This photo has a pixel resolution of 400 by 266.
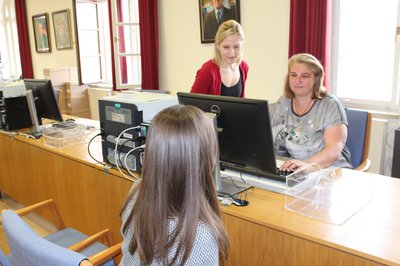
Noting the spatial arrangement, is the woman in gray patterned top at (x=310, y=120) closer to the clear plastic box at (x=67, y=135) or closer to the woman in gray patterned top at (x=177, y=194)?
the woman in gray patterned top at (x=177, y=194)

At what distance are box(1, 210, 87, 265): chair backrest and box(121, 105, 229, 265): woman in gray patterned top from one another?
7.3 inches

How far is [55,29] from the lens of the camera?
6492 millimetres

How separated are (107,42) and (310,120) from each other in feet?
15.9

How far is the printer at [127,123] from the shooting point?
1.86 meters

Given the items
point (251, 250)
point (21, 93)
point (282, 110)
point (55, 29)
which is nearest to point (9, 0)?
point (55, 29)

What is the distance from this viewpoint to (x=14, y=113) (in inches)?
118

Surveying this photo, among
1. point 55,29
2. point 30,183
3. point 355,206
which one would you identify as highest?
point 55,29

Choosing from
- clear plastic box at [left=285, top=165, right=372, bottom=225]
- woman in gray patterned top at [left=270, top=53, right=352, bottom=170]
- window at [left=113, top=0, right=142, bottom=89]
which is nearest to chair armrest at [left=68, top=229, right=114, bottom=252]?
clear plastic box at [left=285, top=165, right=372, bottom=225]

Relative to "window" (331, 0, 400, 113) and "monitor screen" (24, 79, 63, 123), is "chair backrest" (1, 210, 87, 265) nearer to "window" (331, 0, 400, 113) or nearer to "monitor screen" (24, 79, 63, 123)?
"monitor screen" (24, 79, 63, 123)

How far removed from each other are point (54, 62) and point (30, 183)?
4.52 m

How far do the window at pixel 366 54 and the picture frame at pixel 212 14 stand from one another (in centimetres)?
102

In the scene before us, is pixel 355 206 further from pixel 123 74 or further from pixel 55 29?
pixel 55 29

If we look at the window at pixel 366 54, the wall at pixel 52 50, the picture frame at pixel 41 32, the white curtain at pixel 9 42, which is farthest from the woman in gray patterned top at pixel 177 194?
the white curtain at pixel 9 42

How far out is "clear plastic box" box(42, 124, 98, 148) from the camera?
258cm
